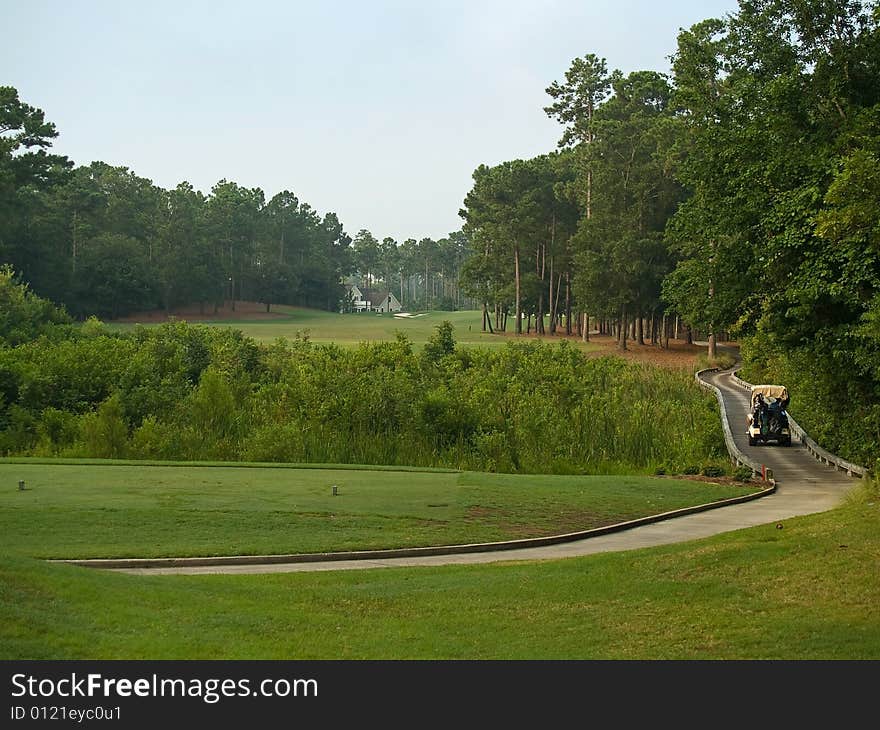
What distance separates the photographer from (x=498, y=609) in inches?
438

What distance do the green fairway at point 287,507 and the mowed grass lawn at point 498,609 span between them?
10.9ft

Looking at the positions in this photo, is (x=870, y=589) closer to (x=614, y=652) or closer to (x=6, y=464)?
(x=614, y=652)

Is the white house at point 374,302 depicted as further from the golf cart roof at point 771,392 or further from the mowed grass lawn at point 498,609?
the mowed grass lawn at point 498,609

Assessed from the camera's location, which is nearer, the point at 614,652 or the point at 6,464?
the point at 614,652

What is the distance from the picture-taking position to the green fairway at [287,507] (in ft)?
54.2

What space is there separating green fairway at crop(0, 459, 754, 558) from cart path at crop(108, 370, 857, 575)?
0.69m

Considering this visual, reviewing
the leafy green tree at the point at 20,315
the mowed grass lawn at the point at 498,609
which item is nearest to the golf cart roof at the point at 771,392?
the mowed grass lawn at the point at 498,609

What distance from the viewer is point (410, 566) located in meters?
15.1

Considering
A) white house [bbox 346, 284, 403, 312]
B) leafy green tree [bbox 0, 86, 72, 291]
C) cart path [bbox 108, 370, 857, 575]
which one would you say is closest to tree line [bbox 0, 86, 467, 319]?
leafy green tree [bbox 0, 86, 72, 291]

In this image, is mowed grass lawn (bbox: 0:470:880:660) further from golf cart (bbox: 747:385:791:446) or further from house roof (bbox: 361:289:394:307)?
house roof (bbox: 361:289:394:307)

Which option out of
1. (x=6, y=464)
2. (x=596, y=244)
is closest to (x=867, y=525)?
(x=6, y=464)

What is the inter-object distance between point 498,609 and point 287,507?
30.4 ft

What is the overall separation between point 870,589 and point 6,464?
2039 cm

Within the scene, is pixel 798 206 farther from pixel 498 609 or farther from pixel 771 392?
pixel 498 609
